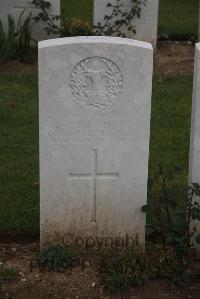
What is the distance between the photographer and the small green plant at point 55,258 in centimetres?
542

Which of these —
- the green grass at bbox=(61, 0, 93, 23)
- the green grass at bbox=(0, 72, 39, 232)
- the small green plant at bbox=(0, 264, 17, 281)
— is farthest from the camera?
the green grass at bbox=(61, 0, 93, 23)

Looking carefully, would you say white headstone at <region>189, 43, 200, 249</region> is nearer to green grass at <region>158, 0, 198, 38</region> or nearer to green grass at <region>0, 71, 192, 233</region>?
green grass at <region>0, 71, 192, 233</region>

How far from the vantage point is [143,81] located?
5.29 m

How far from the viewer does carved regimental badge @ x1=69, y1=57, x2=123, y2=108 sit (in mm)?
5254

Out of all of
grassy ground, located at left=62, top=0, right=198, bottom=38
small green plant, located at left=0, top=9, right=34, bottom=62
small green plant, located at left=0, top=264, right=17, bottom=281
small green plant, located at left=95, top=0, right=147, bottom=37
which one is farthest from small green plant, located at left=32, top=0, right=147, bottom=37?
small green plant, located at left=0, top=264, right=17, bottom=281

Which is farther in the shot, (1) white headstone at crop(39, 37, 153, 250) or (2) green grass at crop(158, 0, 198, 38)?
(2) green grass at crop(158, 0, 198, 38)

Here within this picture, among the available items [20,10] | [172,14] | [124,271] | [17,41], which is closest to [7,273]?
[124,271]

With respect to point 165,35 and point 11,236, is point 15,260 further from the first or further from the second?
point 165,35

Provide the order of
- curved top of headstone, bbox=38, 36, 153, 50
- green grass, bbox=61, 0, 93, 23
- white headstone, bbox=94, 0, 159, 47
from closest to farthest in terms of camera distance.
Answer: curved top of headstone, bbox=38, 36, 153, 50, white headstone, bbox=94, 0, 159, 47, green grass, bbox=61, 0, 93, 23

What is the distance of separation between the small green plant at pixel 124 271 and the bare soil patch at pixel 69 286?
49 mm

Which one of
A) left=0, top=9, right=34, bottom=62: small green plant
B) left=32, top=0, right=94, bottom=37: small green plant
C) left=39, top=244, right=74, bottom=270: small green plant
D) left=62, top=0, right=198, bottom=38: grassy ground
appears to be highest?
left=62, top=0, right=198, bottom=38: grassy ground

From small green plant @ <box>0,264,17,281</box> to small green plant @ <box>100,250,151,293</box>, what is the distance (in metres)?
0.62

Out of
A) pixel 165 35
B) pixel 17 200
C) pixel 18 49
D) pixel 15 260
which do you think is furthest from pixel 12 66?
pixel 15 260

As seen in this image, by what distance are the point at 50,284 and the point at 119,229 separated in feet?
2.26
